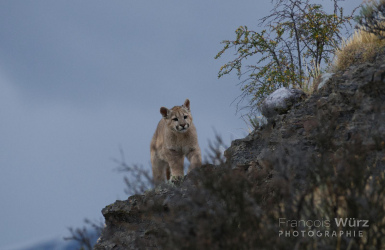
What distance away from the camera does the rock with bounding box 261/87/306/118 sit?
8469 mm

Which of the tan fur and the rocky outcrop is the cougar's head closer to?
the tan fur

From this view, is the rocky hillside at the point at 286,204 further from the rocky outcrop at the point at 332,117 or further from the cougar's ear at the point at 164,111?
the cougar's ear at the point at 164,111

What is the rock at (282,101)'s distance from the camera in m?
8.47

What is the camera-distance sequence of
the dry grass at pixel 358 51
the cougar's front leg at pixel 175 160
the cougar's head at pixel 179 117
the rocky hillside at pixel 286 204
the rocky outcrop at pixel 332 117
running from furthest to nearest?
the cougar's front leg at pixel 175 160 → the cougar's head at pixel 179 117 → the dry grass at pixel 358 51 → the rocky outcrop at pixel 332 117 → the rocky hillside at pixel 286 204

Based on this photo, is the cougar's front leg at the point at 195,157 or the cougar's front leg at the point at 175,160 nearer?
the cougar's front leg at the point at 195,157

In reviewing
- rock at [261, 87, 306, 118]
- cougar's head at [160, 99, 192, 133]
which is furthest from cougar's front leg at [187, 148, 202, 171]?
rock at [261, 87, 306, 118]

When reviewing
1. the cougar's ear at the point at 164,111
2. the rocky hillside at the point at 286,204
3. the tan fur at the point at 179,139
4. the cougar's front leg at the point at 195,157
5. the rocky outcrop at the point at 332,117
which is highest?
the cougar's ear at the point at 164,111

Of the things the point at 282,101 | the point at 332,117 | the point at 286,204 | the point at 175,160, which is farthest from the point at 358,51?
the point at 286,204

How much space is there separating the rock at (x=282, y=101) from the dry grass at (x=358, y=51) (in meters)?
1.15

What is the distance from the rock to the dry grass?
1.15 m

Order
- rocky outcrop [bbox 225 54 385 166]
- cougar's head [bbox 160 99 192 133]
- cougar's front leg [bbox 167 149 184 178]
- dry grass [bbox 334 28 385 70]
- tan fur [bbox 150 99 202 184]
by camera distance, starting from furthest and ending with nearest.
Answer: cougar's front leg [bbox 167 149 184 178] → tan fur [bbox 150 99 202 184] → cougar's head [bbox 160 99 192 133] → dry grass [bbox 334 28 385 70] → rocky outcrop [bbox 225 54 385 166]

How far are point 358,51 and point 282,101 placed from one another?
2.04 meters

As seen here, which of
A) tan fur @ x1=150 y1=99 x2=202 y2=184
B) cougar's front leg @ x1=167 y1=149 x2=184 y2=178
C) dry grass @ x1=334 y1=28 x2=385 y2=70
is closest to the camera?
dry grass @ x1=334 y1=28 x2=385 y2=70

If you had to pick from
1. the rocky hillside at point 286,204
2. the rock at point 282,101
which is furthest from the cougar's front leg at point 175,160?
the rocky hillside at point 286,204
